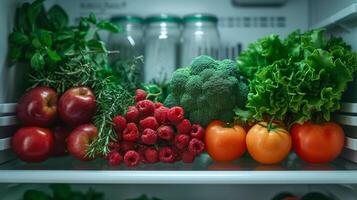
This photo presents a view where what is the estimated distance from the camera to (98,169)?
0.92 metres

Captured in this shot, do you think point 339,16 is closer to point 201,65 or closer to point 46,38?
point 201,65

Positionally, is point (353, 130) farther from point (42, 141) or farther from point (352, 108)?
point (42, 141)

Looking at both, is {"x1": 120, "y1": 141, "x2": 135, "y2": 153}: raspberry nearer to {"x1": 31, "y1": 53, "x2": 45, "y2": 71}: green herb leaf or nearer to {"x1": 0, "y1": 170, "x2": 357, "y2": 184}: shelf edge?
{"x1": 0, "y1": 170, "x2": 357, "y2": 184}: shelf edge

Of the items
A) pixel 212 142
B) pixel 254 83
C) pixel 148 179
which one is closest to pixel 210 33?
pixel 254 83

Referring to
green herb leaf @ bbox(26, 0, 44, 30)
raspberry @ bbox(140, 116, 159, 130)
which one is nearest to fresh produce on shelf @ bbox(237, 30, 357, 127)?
raspberry @ bbox(140, 116, 159, 130)

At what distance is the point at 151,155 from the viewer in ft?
2.98

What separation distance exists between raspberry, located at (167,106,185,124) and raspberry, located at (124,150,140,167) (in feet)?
0.43

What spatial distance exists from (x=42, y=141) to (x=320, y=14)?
102 centimetres

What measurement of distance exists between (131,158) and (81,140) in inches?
5.7

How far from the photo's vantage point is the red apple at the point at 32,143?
93 centimetres

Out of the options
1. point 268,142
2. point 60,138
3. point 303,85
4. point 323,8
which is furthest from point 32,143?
point 323,8

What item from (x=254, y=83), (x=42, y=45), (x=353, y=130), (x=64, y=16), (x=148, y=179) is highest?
(x=64, y=16)

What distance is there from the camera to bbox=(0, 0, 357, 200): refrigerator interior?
85 cm

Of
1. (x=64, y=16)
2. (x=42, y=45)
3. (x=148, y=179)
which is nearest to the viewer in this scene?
(x=148, y=179)
